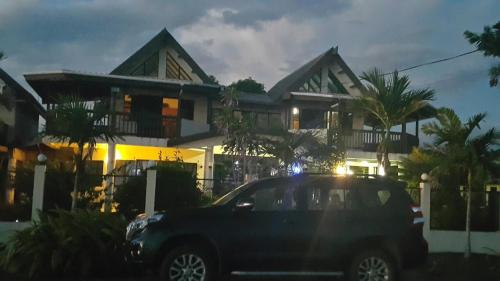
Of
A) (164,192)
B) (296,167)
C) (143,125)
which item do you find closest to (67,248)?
(164,192)

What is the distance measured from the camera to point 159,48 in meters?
23.3

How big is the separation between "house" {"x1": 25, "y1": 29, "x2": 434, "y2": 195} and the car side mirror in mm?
9875

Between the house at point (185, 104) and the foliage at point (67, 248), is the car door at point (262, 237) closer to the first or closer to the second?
the foliage at point (67, 248)

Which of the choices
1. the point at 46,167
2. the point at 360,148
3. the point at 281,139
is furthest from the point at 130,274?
the point at 360,148

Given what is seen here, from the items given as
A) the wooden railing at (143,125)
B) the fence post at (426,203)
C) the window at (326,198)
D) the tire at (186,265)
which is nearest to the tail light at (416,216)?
the window at (326,198)

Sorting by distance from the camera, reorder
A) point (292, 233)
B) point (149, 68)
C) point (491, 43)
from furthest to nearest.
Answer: point (149, 68) < point (491, 43) < point (292, 233)

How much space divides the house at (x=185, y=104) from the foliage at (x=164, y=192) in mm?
4234

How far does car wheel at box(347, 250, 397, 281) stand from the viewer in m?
8.58

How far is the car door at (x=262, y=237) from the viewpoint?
27.4ft

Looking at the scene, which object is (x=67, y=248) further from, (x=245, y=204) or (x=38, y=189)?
(x=38, y=189)

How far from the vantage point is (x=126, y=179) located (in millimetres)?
13617

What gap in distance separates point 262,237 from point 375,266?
1706 mm

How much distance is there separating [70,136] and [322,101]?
13446 mm

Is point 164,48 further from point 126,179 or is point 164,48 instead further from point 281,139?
point 126,179
